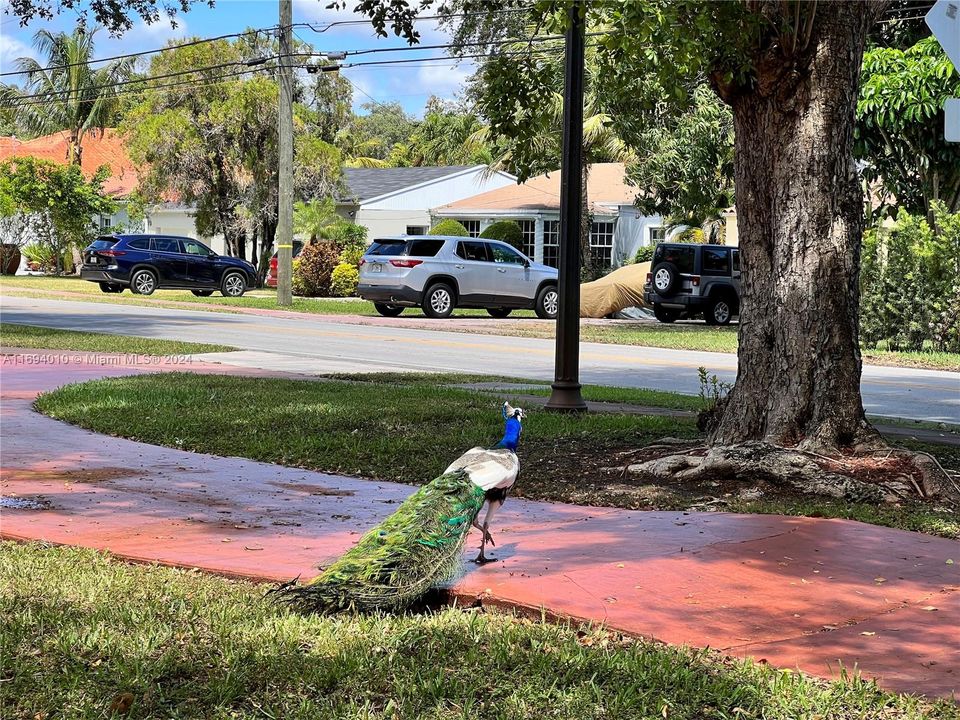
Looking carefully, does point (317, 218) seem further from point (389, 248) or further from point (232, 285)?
point (389, 248)

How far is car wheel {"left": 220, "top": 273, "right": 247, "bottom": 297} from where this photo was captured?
35.8 metres

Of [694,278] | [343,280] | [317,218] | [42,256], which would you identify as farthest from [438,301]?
[42,256]

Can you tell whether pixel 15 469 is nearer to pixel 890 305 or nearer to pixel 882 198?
pixel 890 305

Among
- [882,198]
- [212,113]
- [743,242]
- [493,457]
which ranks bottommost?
[493,457]

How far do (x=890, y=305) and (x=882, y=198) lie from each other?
19.6 feet

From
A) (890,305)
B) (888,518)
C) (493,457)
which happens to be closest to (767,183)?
(888,518)

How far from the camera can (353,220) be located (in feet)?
155

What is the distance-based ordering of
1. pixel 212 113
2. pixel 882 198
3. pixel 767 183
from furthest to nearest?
pixel 212 113 < pixel 882 198 < pixel 767 183

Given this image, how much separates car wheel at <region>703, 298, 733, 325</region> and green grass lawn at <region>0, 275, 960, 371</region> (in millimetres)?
377

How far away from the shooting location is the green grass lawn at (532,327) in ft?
69.2

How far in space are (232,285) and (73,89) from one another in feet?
67.5

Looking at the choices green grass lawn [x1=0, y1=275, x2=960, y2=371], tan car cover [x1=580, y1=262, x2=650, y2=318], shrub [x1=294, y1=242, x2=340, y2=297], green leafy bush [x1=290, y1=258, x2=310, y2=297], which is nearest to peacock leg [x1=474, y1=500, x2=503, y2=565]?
green grass lawn [x1=0, y1=275, x2=960, y2=371]

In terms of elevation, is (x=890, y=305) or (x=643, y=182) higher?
(x=643, y=182)

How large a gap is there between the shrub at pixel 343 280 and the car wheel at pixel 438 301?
10116 millimetres
